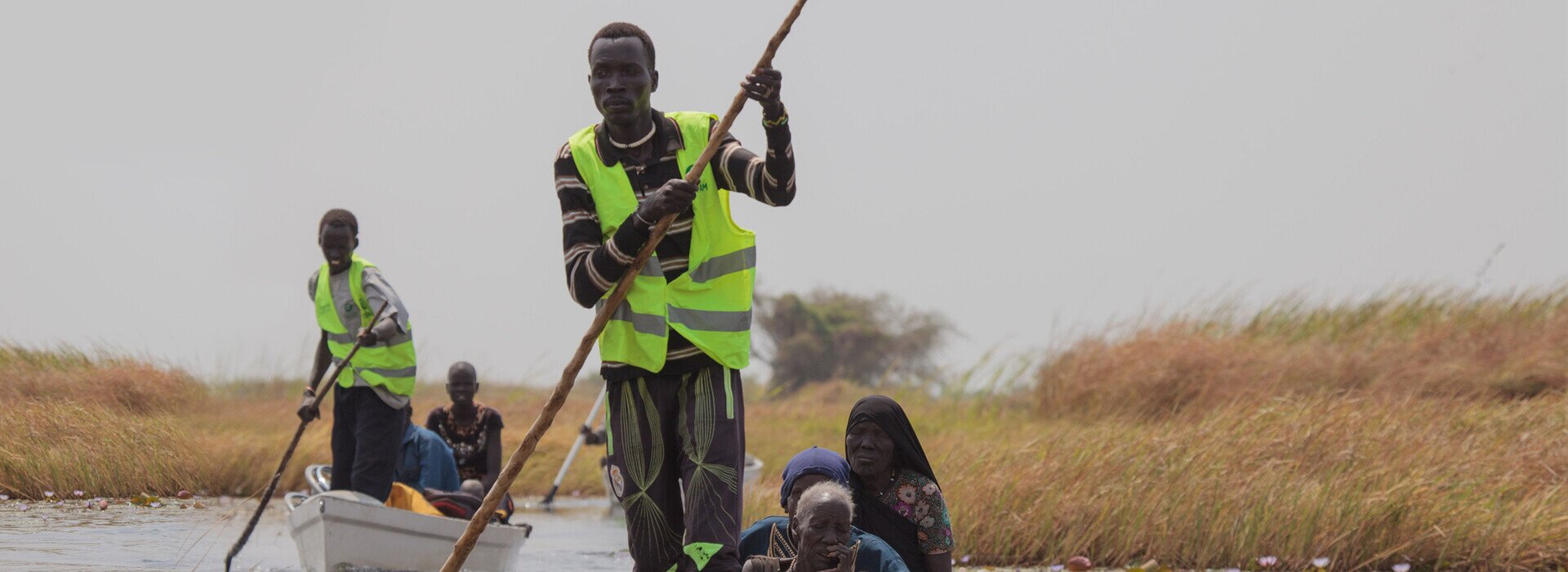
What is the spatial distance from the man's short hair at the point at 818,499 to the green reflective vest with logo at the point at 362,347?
13.6ft

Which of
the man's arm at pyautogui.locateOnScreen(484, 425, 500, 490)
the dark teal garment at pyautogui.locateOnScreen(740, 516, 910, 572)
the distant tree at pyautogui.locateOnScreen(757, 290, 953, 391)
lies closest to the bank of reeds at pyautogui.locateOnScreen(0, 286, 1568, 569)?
the man's arm at pyautogui.locateOnScreen(484, 425, 500, 490)

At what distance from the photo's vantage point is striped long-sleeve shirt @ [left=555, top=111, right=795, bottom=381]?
405 cm

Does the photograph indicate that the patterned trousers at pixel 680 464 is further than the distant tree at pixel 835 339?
No

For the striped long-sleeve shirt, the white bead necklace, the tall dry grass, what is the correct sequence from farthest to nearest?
the tall dry grass, the white bead necklace, the striped long-sleeve shirt

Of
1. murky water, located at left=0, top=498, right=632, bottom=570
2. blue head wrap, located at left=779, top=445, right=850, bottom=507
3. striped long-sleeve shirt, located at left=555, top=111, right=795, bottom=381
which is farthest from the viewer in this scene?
murky water, located at left=0, top=498, right=632, bottom=570

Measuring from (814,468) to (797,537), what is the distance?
1.27 ft

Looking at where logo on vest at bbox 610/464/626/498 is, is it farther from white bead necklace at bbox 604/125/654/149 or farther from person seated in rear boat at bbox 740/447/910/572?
white bead necklace at bbox 604/125/654/149

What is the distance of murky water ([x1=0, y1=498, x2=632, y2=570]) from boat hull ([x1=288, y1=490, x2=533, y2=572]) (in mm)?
401

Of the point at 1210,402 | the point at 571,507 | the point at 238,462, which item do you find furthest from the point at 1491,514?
the point at 571,507

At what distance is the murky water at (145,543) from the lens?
5852 millimetres

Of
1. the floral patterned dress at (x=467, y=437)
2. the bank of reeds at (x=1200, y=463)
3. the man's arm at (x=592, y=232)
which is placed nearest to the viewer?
the man's arm at (x=592, y=232)

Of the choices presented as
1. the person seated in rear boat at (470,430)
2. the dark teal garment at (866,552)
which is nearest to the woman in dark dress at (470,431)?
the person seated in rear boat at (470,430)

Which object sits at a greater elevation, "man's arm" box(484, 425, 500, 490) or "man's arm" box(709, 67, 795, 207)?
"man's arm" box(709, 67, 795, 207)

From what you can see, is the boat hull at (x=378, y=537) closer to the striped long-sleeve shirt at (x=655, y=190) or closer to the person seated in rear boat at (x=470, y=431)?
the person seated in rear boat at (x=470, y=431)
